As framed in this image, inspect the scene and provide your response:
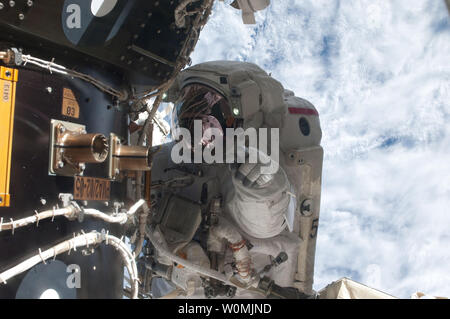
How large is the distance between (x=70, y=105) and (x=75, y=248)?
1.79ft

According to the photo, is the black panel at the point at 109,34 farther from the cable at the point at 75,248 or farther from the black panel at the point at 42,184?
the cable at the point at 75,248

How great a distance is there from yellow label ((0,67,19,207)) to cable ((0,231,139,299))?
0.65ft

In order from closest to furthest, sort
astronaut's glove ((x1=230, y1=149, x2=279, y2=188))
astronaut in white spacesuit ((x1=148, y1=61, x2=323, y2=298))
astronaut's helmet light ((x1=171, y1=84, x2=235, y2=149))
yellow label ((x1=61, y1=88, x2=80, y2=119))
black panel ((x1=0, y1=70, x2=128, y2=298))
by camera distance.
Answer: black panel ((x1=0, y1=70, x2=128, y2=298)) < yellow label ((x1=61, y1=88, x2=80, y2=119)) < astronaut's glove ((x1=230, y1=149, x2=279, y2=188)) < astronaut in white spacesuit ((x1=148, y1=61, x2=323, y2=298)) < astronaut's helmet light ((x1=171, y1=84, x2=235, y2=149))

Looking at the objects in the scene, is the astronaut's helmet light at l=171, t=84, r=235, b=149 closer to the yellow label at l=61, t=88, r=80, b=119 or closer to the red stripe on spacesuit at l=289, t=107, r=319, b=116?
the red stripe on spacesuit at l=289, t=107, r=319, b=116

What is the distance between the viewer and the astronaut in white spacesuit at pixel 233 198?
2.62 m

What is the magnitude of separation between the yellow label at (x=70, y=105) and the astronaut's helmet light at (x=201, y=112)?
4.43 feet

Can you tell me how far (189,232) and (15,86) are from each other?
1572 millimetres

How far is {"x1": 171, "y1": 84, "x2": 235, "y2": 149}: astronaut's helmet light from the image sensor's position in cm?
286

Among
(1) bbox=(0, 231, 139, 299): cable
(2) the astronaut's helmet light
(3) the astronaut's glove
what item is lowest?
(1) bbox=(0, 231, 139, 299): cable

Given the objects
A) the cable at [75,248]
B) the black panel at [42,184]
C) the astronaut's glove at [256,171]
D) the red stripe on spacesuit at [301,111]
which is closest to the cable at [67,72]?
the black panel at [42,184]

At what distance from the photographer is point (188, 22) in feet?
6.41

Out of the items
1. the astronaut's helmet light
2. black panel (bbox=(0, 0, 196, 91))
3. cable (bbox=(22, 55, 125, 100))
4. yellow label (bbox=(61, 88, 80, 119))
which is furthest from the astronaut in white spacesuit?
yellow label (bbox=(61, 88, 80, 119))

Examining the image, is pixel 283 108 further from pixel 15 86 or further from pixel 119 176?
pixel 15 86

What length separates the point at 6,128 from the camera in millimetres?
1223
